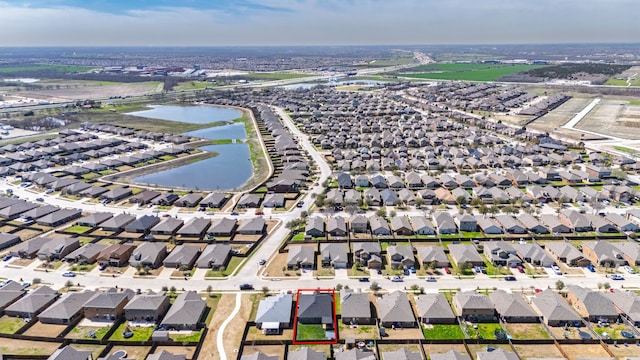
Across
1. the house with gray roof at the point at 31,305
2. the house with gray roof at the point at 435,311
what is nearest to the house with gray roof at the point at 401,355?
the house with gray roof at the point at 435,311

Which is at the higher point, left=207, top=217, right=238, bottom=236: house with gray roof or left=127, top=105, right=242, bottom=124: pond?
left=127, top=105, right=242, bottom=124: pond

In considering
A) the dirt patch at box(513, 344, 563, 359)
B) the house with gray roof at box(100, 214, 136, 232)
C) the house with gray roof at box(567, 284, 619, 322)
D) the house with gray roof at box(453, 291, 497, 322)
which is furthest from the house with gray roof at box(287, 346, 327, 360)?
the house with gray roof at box(100, 214, 136, 232)

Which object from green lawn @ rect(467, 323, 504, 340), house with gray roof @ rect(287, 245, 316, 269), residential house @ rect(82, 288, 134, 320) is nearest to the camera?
green lawn @ rect(467, 323, 504, 340)

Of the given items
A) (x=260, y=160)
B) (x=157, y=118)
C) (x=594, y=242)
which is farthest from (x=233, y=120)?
(x=594, y=242)

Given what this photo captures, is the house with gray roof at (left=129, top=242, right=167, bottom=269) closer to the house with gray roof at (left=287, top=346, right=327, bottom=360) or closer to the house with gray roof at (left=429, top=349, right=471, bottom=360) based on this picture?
the house with gray roof at (left=287, top=346, right=327, bottom=360)

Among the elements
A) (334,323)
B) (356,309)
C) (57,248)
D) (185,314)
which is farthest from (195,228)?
(356,309)

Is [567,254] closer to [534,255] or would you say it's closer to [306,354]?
[534,255]
